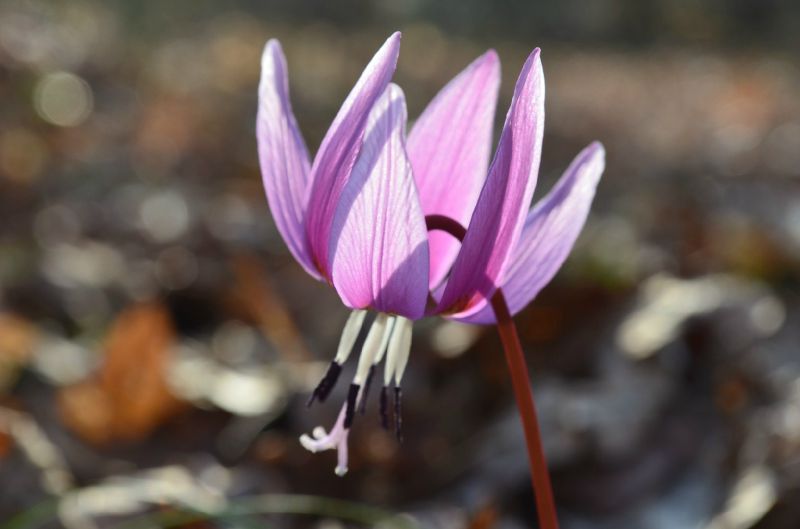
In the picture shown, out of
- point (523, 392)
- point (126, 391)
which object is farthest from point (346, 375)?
point (523, 392)

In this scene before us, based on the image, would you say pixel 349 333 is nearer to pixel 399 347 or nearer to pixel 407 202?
pixel 399 347

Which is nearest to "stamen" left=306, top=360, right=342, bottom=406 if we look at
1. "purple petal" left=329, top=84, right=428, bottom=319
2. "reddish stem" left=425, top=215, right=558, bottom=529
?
"purple petal" left=329, top=84, right=428, bottom=319

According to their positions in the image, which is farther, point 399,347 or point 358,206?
point 399,347

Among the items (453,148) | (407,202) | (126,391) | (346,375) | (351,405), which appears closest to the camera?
(407,202)

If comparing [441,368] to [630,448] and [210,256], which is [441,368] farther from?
[210,256]

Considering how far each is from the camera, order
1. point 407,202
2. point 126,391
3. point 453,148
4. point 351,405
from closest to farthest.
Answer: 1. point 407,202
2. point 351,405
3. point 453,148
4. point 126,391

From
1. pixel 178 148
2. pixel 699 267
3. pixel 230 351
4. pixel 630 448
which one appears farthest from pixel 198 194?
pixel 630 448

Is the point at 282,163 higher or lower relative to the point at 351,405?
higher
